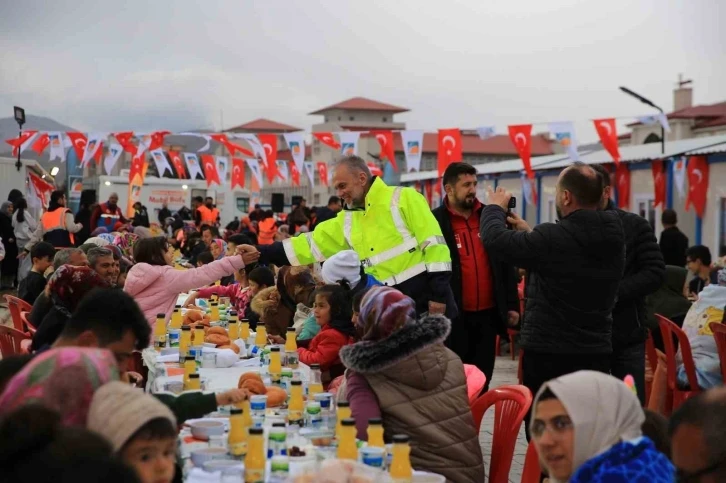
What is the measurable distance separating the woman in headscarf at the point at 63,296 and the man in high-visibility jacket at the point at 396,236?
192cm

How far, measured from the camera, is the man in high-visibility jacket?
6582mm

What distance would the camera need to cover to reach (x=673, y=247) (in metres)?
13.5

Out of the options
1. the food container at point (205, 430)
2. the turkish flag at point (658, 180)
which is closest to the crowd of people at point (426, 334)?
the food container at point (205, 430)

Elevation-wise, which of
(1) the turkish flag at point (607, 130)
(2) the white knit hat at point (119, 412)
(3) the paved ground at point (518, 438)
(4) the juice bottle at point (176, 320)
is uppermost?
(1) the turkish flag at point (607, 130)

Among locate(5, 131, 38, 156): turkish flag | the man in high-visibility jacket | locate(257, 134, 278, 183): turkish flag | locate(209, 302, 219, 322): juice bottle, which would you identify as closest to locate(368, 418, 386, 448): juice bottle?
the man in high-visibility jacket

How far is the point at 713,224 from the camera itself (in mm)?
19234

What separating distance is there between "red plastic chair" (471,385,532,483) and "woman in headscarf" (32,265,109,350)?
2.23 m

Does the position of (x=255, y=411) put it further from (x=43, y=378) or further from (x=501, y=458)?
(x=43, y=378)

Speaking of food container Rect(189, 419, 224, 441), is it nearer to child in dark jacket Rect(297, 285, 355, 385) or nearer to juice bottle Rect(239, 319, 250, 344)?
child in dark jacket Rect(297, 285, 355, 385)

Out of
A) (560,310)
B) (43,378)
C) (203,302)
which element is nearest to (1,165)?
(203,302)

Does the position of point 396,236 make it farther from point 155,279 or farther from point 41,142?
point 41,142

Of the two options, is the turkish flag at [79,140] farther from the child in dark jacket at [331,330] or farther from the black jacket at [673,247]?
the child in dark jacket at [331,330]

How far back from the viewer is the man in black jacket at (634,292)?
246 inches

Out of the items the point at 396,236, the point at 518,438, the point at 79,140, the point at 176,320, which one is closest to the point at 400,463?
the point at 396,236
